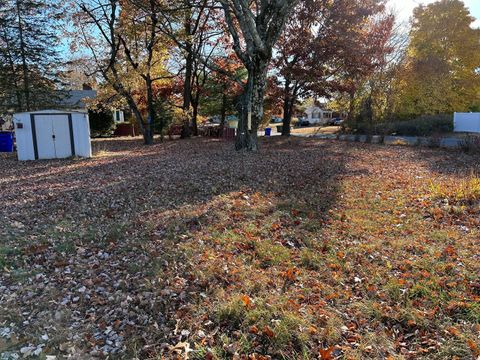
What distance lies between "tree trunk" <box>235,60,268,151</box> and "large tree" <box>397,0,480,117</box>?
16397 mm

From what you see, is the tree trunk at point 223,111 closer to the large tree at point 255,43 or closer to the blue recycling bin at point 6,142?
the large tree at point 255,43

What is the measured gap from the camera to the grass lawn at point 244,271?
8.85ft

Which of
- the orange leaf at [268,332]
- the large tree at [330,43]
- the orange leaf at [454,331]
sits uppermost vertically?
the large tree at [330,43]

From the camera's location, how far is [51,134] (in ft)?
43.3

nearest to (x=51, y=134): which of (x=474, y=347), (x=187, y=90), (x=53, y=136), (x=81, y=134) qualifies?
(x=53, y=136)

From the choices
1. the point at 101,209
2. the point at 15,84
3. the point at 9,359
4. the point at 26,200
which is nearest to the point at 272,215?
the point at 101,209

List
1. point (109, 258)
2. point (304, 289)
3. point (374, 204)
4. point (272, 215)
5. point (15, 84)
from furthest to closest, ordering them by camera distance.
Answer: point (15, 84) < point (374, 204) < point (272, 215) < point (109, 258) < point (304, 289)

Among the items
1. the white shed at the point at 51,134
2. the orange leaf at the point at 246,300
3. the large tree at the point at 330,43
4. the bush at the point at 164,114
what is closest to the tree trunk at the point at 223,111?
the bush at the point at 164,114

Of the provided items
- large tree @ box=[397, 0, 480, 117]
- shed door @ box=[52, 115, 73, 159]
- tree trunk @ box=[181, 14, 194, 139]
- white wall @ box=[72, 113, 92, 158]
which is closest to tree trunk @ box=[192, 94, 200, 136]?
tree trunk @ box=[181, 14, 194, 139]

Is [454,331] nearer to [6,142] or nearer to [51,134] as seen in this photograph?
[51,134]

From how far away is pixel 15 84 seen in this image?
19375mm

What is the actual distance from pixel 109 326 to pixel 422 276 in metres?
3.00

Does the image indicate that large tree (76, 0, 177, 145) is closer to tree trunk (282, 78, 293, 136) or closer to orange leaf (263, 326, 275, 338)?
tree trunk (282, 78, 293, 136)

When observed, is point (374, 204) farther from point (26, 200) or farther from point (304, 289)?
point (26, 200)
